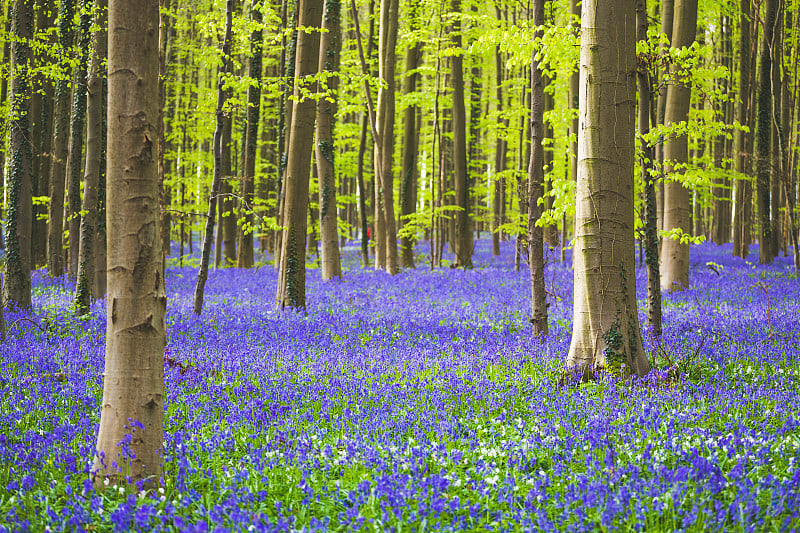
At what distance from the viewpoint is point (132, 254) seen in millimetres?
3117

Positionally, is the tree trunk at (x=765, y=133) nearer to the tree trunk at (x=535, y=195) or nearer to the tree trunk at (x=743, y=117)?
the tree trunk at (x=743, y=117)

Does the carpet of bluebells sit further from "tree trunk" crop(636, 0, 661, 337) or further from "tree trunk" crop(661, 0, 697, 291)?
"tree trunk" crop(661, 0, 697, 291)

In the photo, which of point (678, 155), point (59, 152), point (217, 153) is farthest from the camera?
point (59, 152)

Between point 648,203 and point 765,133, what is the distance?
44.4 ft

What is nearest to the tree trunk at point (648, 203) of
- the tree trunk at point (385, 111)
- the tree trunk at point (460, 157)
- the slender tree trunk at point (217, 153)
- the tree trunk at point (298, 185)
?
the tree trunk at point (298, 185)

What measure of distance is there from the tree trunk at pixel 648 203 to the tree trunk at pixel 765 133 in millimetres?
10490

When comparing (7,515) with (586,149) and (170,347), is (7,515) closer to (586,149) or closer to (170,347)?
(170,347)

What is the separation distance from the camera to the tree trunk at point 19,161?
9695 mm

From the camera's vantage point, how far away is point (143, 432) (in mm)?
3258

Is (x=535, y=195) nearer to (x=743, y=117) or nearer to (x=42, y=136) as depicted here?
(x=42, y=136)

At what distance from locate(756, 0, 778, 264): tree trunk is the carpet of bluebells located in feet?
36.5

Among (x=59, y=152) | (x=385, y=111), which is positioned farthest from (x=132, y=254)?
(x=385, y=111)

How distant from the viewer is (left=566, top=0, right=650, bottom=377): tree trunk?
563 cm

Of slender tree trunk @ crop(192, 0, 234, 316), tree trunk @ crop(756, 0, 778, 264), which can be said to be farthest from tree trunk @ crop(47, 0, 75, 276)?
tree trunk @ crop(756, 0, 778, 264)
